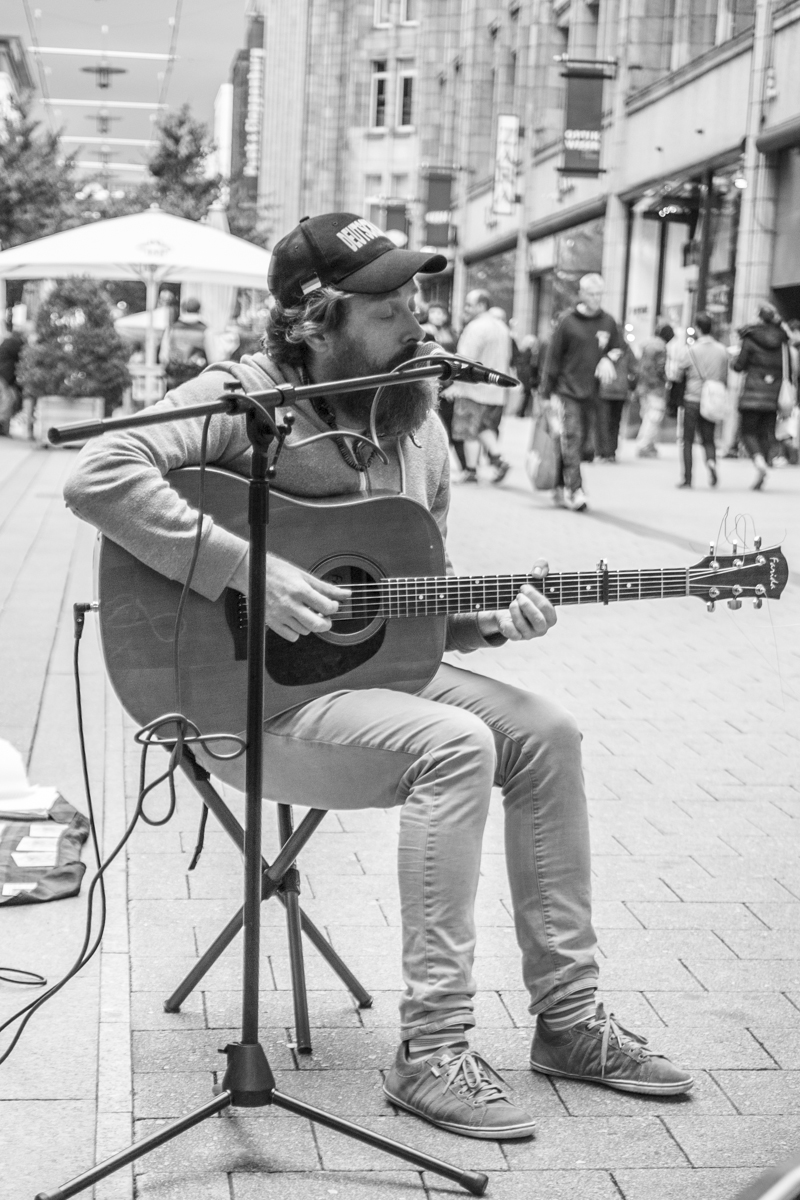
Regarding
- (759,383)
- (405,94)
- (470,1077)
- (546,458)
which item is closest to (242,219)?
(405,94)

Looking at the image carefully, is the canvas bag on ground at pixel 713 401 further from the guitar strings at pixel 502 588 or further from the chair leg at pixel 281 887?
the chair leg at pixel 281 887

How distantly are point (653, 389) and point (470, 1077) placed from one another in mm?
20204

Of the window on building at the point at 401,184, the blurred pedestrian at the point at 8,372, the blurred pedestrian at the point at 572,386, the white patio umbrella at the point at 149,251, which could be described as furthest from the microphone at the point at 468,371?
the window on building at the point at 401,184

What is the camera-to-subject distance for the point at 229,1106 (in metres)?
2.81

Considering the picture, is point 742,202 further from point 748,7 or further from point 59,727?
point 59,727

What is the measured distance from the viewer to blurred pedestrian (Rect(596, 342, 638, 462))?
19.8 metres

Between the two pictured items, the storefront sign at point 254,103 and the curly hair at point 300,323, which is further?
the storefront sign at point 254,103

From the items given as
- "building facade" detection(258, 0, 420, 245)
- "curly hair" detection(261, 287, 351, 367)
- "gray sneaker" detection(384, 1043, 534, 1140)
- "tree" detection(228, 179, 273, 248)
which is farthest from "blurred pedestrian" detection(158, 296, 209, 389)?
"building facade" detection(258, 0, 420, 245)

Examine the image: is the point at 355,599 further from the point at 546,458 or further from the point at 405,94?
the point at 405,94

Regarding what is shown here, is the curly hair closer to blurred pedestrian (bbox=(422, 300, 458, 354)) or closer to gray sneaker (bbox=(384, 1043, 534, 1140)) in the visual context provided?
gray sneaker (bbox=(384, 1043, 534, 1140))

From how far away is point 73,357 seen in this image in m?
20.7

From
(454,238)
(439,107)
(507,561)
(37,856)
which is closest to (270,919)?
(37,856)

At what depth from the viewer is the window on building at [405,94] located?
5872cm

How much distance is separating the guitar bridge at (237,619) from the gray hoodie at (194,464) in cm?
6
